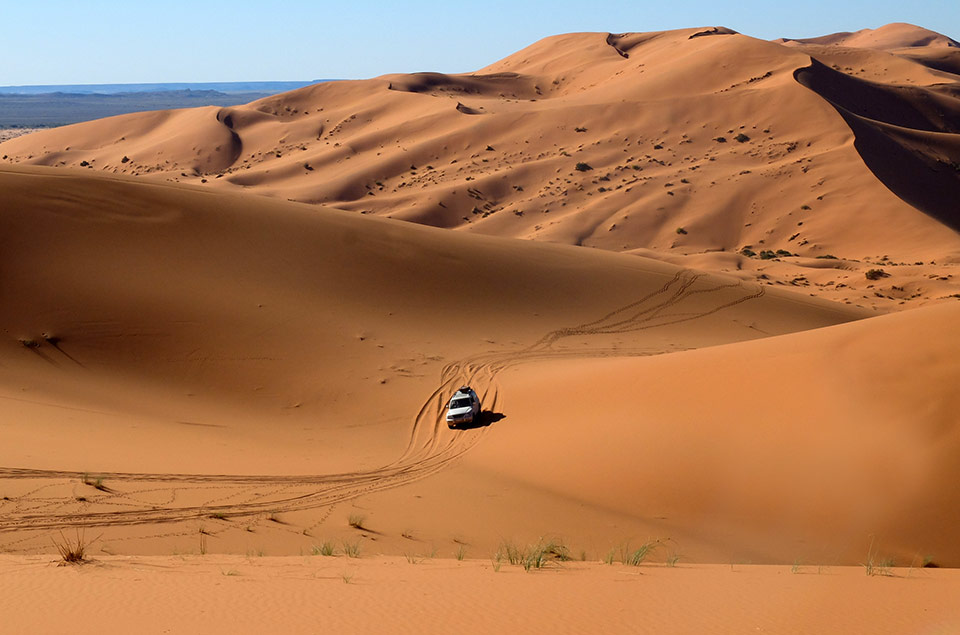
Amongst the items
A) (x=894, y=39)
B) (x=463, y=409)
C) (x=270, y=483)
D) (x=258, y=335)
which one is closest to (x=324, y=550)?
(x=270, y=483)

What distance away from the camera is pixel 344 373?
19.7 meters

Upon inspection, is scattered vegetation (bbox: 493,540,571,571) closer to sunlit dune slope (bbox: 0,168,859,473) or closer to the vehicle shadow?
sunlit dune slope (bbox: 0,168,859,473)

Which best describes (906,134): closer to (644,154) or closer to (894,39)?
(644,154)

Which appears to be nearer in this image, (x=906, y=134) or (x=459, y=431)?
(x=459, y=431)

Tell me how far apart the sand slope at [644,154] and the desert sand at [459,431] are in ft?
4.41

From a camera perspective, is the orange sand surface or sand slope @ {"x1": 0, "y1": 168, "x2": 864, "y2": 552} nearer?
the orange sand surface

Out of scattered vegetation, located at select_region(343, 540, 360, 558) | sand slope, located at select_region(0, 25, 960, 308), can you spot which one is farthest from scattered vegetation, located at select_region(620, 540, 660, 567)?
sand slope, located at select_region(0, 25, 960, 308)

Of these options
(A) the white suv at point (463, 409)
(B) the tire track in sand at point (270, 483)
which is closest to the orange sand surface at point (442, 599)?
(B) the tire track in sand at point (270, 483)

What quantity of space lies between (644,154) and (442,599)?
174 feet

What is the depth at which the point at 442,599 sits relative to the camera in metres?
7.13

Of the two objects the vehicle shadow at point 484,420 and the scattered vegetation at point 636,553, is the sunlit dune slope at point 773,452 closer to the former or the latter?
the scattered vegetation at point 636,553

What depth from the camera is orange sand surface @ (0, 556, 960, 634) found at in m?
6.47

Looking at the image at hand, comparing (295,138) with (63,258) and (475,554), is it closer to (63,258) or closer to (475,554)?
(63,258)

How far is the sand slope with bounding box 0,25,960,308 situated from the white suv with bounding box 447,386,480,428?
2141 centimetres
